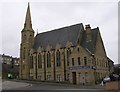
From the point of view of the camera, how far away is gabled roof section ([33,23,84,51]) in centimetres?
6256

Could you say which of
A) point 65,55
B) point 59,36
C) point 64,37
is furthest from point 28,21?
point 65,55

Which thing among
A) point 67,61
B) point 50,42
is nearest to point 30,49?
point 50,42

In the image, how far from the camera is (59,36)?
6794 centimetres

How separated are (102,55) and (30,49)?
24169 millimetres

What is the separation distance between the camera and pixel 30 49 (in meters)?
72.7

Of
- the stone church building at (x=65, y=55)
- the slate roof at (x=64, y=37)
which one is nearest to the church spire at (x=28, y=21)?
the stone church building at (x=65, y=55)

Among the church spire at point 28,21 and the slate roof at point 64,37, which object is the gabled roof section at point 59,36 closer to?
the slate roof at point 64,37

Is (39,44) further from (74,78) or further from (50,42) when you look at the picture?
(74,78)

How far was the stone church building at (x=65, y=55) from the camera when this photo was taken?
54688mm

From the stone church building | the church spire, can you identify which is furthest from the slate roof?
the church spire

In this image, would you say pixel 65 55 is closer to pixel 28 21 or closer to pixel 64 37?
pixel 64 37

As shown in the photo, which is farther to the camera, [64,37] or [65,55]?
[64,37]

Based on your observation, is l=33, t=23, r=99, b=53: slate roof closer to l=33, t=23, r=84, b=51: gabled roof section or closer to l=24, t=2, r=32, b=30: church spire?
l=33, t=23, r=84, b=51: gabled roof section

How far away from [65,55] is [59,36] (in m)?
8.92
